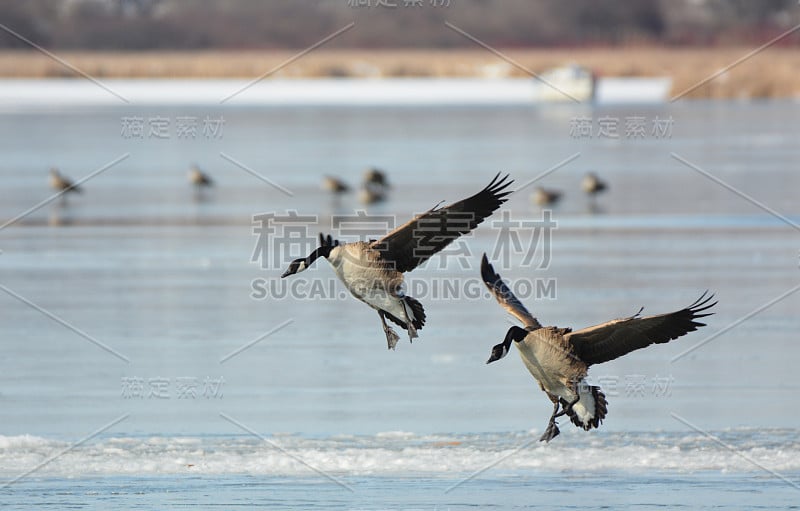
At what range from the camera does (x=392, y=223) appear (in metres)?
13.3

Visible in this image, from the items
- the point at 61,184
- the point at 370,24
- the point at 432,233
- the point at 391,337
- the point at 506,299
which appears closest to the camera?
the point at 506,299

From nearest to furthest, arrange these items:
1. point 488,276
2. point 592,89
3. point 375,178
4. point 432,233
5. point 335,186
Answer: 1. point 488,276
2. point 432,233
3. point 375,178
4. point 335,186
5. point 592,89

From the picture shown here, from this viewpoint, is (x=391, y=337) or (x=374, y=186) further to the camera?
(x=374, y=186)

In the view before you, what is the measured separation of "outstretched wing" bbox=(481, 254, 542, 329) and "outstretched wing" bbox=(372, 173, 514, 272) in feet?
1.14

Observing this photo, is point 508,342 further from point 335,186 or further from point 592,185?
point 335,186

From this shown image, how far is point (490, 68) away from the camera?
4738 cm

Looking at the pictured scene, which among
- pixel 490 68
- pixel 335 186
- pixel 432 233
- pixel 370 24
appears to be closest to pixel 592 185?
pixel 335 186

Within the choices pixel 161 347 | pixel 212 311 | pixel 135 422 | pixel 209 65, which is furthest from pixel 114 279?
pixel 209 65

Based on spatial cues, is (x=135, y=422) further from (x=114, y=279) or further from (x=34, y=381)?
(x=114, y=279)

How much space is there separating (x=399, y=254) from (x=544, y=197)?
861cm

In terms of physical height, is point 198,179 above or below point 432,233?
above

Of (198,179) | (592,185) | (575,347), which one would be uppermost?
(198,179)

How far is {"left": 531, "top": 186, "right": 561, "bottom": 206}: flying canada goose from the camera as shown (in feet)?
49.4

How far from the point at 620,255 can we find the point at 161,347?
4.72 metres
